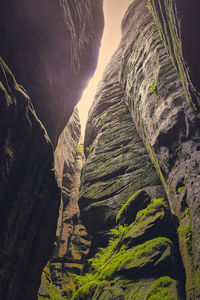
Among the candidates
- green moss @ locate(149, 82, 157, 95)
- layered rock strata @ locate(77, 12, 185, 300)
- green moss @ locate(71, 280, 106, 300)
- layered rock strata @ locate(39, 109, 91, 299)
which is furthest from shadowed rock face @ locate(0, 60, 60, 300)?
green moss @ locate(149, 82, 157, 95)

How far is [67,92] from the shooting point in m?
10.8

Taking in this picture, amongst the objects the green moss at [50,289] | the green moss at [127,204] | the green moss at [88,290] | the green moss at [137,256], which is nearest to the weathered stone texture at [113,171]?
the green moss at [127,204]

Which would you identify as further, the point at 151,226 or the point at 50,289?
the point at 50,289

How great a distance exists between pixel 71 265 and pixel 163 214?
9602 mm

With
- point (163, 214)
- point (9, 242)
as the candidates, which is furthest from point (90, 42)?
point (9, 242)

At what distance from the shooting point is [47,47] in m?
8.47

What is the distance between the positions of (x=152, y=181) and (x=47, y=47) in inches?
333

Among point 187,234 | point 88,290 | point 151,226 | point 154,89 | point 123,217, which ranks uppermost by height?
point 154,89

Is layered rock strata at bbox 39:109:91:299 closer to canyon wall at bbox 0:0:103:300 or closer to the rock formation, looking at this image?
the rock formation

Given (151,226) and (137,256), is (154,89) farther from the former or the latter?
(137,256)

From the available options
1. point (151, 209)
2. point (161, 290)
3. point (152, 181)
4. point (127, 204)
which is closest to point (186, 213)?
point (151, 209)

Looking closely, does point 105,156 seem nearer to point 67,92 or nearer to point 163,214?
point 67,92

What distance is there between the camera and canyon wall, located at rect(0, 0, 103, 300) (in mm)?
5621

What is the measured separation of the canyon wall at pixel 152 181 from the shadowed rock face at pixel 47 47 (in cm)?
354
